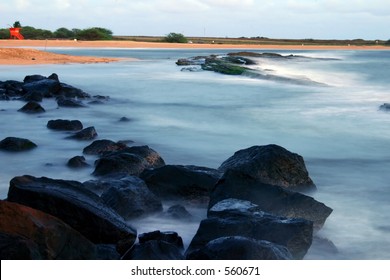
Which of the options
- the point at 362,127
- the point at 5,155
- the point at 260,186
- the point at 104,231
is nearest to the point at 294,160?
the point at 260,186

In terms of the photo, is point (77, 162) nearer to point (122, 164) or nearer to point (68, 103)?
point (122, 164)

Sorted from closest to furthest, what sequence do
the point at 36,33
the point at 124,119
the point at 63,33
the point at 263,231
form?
the point at 263,231
the point at 124,119
the point at 36,33
the point at 63,33

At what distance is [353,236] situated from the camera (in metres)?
4.96

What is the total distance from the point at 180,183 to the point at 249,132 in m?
5.77

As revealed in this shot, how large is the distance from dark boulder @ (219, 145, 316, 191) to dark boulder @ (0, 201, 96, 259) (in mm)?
2305

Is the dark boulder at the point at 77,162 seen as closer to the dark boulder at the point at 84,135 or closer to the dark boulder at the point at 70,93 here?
the dark boulder at the point at 84,135

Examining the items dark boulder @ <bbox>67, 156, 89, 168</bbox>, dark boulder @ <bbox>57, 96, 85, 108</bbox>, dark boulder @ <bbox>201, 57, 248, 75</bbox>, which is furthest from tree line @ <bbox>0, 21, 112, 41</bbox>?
dark boulder @ <bbox>67, 156, 89, 168</bbox>

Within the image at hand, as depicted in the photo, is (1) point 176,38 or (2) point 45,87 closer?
(2) point 45,87

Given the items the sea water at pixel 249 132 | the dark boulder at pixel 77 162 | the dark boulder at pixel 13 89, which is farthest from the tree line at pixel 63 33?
the dark boulder at pixel 77 162

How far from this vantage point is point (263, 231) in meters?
4.30

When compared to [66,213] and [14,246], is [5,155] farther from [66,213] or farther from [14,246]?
[14,246]

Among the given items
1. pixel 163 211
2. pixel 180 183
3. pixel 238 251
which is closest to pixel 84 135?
pixel 180 183

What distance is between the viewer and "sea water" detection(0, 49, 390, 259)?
5.50 metres

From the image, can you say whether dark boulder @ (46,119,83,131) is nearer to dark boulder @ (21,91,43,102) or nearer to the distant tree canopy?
dark boulder @ (21,91,43,102)
